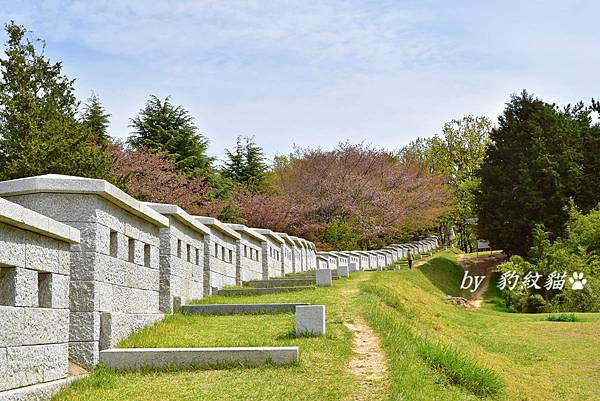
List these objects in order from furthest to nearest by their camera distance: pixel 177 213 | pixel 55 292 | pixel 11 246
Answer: pixel 177 213, pixel 55 292, pixel 11 246

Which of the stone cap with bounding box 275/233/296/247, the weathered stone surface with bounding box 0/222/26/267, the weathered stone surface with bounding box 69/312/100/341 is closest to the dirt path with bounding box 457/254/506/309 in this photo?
the stone cap with bounding box 275/233/296/247

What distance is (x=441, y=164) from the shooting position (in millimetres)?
64812

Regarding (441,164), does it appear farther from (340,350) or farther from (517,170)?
(340,350)

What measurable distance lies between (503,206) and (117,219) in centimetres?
3730

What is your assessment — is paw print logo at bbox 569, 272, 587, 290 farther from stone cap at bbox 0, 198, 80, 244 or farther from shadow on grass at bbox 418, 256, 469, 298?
stone cap at bbox 0, 198, 80, 244

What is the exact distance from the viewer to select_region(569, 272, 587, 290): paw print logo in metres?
31.0

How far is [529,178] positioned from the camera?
4406 centimetres

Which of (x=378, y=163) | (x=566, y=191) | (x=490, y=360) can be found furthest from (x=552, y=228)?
(x=490, y=360)

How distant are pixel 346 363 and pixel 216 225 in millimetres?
8987

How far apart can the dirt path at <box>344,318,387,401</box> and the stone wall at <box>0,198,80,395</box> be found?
378cm

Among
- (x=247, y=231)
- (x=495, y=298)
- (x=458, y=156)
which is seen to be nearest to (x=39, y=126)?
(x=247, y=231)

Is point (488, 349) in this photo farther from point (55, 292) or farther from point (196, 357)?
point (55, 292)

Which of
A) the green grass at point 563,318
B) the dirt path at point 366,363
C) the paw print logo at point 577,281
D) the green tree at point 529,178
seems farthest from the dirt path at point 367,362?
the green tree at point 529,178

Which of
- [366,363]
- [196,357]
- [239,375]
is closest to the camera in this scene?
[239,375]
